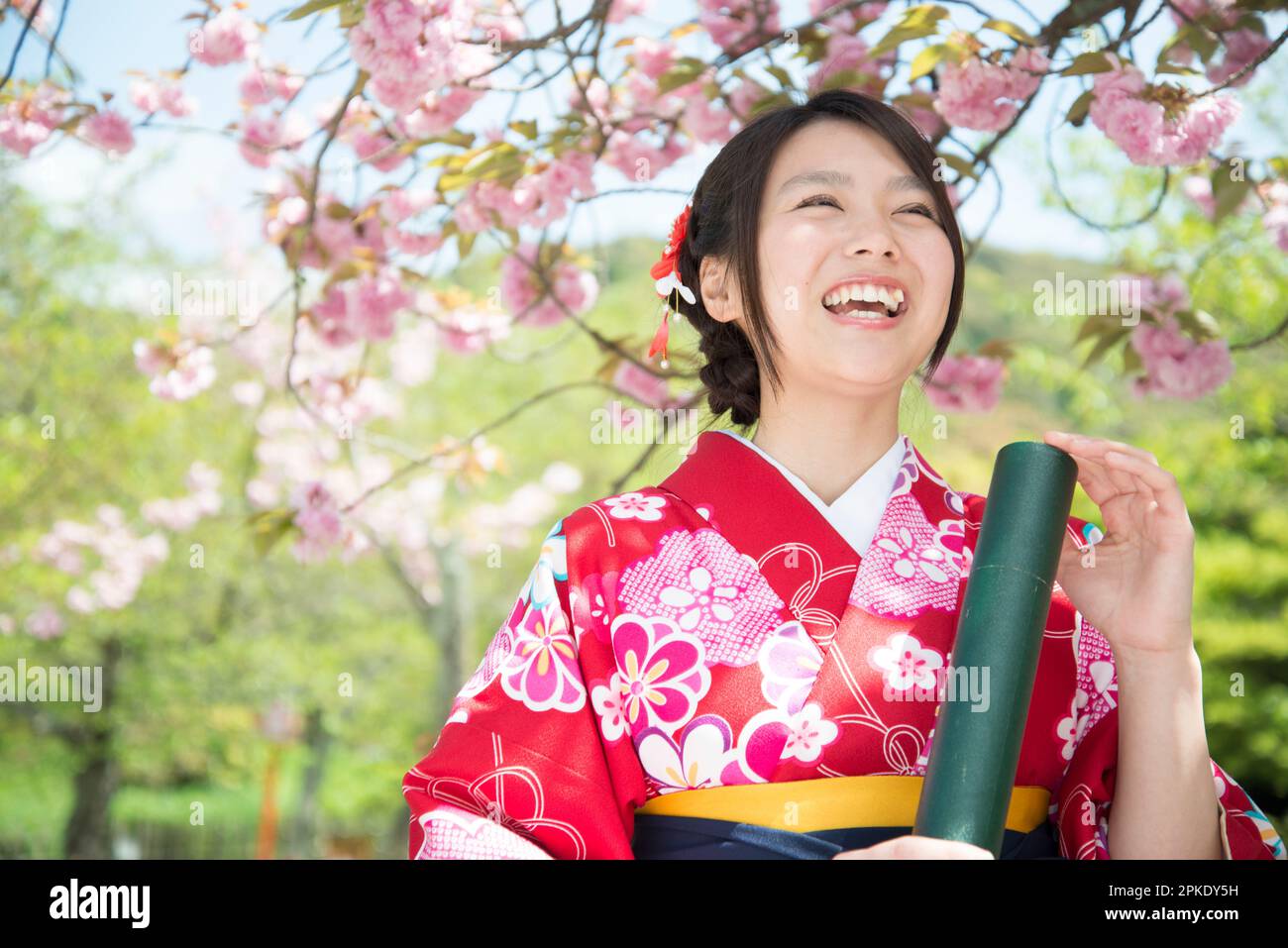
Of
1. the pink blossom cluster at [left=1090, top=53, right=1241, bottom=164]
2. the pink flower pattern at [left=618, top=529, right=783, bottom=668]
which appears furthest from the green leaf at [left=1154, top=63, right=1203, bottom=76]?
the pink flower pattern at [left=618, top=529, right=783, bottom=668]

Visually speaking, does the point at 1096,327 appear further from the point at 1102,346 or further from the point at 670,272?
the point at 670,272

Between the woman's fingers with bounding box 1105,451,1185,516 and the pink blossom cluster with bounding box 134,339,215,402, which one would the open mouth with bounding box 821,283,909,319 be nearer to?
the woman's fingers with bounding box 1105,451,1185,516

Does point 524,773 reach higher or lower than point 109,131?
lower

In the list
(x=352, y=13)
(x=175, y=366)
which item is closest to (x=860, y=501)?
(x=352, y=13)

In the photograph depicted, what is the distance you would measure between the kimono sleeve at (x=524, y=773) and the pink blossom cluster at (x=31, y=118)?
2460 millimetres

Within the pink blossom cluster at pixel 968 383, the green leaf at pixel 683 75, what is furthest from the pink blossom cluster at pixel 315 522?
the pink blossom cluster at pixel 968 383

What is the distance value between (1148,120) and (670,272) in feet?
3.56

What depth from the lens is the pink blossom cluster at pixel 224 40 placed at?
3.44 metres

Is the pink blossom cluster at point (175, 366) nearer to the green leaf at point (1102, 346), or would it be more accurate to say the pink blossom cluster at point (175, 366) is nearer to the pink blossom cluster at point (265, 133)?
the pink blossom cluster at point (265, 133)

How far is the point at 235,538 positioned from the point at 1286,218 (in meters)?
9.57

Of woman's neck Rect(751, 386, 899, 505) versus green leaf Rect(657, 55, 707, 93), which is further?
green leaf Rect(657, 55, 707, 93)

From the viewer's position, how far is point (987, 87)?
→ 9.04ft

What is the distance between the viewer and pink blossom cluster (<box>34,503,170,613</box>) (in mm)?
9969

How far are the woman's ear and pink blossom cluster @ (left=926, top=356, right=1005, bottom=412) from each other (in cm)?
176
